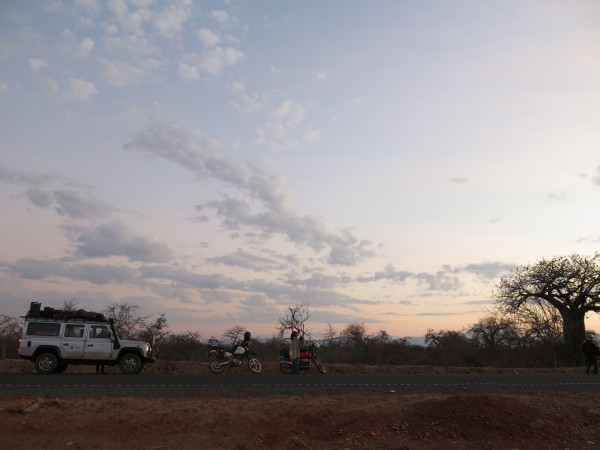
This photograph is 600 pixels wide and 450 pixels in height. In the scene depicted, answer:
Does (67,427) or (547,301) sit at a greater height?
(547,301)

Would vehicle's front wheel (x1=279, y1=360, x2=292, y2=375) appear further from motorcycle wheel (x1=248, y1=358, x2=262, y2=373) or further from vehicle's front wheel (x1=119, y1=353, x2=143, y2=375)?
vehicle's front wheel (x1=119, y1=353, x2=143, y2=375)

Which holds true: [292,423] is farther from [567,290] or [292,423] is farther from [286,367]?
[567,290]

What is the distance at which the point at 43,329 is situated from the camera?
21156mm

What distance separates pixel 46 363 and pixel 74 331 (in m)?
1.56

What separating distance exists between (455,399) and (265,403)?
187 inches

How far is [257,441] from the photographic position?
36.1ft

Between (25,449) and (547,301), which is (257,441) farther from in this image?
(547,301)

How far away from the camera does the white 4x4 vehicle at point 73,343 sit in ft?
68.5

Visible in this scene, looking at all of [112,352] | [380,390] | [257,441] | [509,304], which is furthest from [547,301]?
[257,441]

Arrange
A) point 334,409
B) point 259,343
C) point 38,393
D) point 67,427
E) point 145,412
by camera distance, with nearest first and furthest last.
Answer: point 67,427 → point 145,412 → point 334,409 → point 38,393 → point 259,343

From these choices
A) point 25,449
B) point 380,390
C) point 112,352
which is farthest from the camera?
point 112,352

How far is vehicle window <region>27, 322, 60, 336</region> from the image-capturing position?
21.0 meters

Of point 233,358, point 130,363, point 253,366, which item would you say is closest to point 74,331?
point 130,363

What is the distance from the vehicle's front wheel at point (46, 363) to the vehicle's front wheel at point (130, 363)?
8.36 feet
